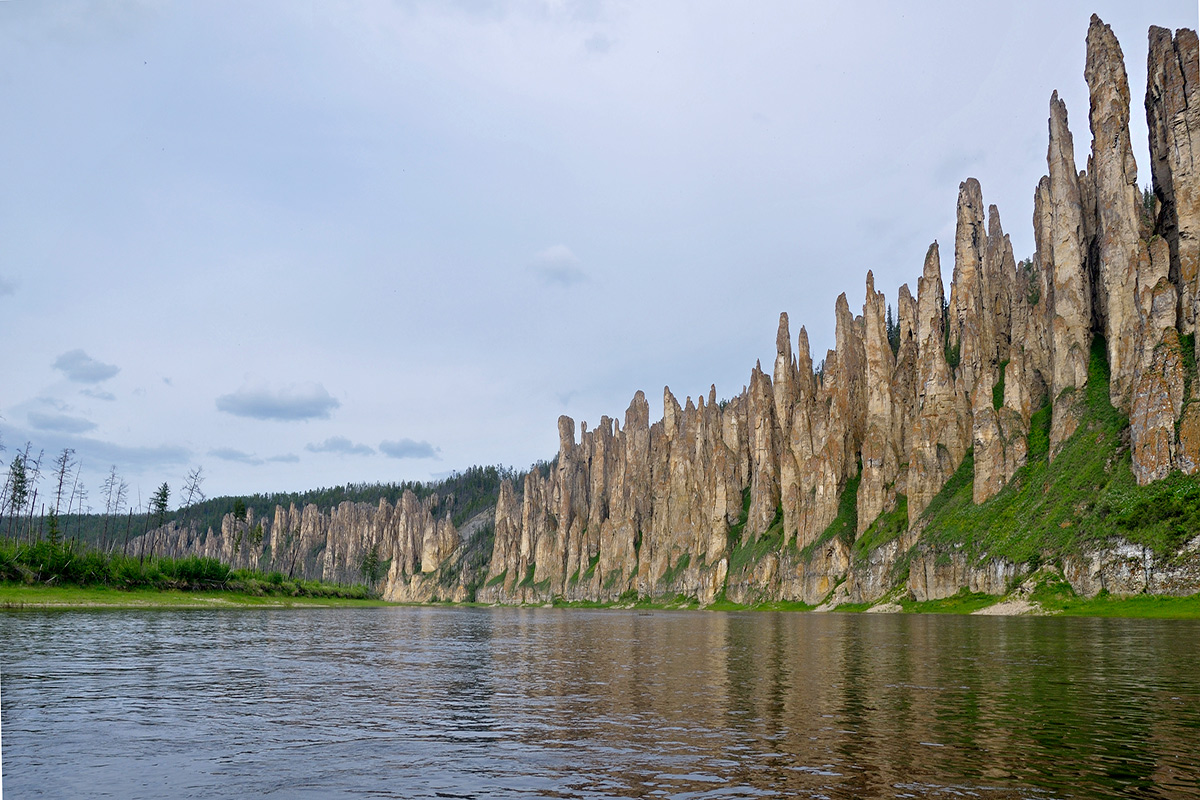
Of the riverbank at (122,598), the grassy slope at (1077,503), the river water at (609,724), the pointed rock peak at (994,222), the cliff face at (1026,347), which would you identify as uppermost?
the pointed rock peak at (994,222)

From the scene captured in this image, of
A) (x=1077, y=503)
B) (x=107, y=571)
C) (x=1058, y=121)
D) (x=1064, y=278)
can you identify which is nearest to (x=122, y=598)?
(x=107, y=571)

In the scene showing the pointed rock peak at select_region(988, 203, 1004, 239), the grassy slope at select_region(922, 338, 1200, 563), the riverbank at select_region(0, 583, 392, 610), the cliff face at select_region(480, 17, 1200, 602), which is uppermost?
the pointed rock peak at select_region(988, 203, 1004, 239)

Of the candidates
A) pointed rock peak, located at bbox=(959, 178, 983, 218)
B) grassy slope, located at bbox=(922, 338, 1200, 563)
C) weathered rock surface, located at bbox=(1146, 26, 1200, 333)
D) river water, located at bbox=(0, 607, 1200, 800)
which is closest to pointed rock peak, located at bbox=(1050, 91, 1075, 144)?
weathered rock surface, located at bbox=(1146, 26, 1200, 333)

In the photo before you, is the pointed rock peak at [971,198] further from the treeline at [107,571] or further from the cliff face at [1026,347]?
the treeline at [107,571]

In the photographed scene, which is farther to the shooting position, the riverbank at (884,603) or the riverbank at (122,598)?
the riverbank at (122,598)

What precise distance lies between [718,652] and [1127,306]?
10428cm

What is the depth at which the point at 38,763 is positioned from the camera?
66.9ft

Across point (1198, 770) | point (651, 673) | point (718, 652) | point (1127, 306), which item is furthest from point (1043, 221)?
point (1198, 770)

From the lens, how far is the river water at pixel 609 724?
17.9 metres

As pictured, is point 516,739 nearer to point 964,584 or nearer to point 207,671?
point 207,671

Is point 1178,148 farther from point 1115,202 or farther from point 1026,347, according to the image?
point 1026,347

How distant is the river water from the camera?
17.9 meters

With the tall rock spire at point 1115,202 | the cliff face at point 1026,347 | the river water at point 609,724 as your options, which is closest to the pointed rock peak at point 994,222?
the cliff face at point 1026,347

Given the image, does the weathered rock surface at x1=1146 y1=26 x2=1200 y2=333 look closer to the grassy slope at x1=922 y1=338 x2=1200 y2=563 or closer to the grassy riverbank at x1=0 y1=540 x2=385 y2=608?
the grassy slope at x1=922 y1=338 x2=1200 y2=563
